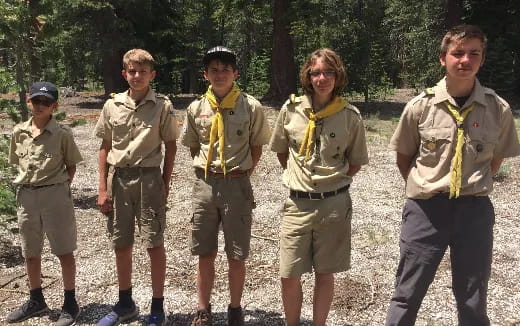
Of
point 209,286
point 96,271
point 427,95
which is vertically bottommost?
point 96,271

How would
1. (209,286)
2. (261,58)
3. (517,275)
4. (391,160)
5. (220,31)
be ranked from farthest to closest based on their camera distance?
(220,31)
(261,58)
(391,160)
(517,275)
(209,286)

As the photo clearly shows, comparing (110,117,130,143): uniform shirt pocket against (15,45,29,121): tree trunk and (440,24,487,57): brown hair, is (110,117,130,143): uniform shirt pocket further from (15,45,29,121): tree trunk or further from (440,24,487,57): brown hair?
(15,45,29,121): tree trunk

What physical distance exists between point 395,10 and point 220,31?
12.1 m

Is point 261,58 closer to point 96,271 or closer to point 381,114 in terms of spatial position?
point 381,114

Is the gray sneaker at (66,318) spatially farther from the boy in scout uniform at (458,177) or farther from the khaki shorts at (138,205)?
the boy in scout uniform at (458,177)

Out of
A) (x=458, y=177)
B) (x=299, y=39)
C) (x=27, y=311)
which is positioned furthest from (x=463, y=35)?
(x=299, y=39)

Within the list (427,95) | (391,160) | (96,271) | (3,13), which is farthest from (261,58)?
(427,95)

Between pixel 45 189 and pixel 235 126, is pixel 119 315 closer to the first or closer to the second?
pixel 45 189

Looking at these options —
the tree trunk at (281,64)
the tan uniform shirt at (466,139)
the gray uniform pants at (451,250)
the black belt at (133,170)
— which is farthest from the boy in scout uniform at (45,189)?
the tree trunk at (281,64)

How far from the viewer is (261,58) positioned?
23.0m

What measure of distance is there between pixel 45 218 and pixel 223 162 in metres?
1.49

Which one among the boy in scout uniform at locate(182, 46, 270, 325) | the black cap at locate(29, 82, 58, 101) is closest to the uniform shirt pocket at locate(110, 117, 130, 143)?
the boy in scout uniform at locate(182, 46, 270, 325)

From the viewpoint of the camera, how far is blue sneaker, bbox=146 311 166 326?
3572mm

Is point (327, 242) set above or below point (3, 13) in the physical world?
below
